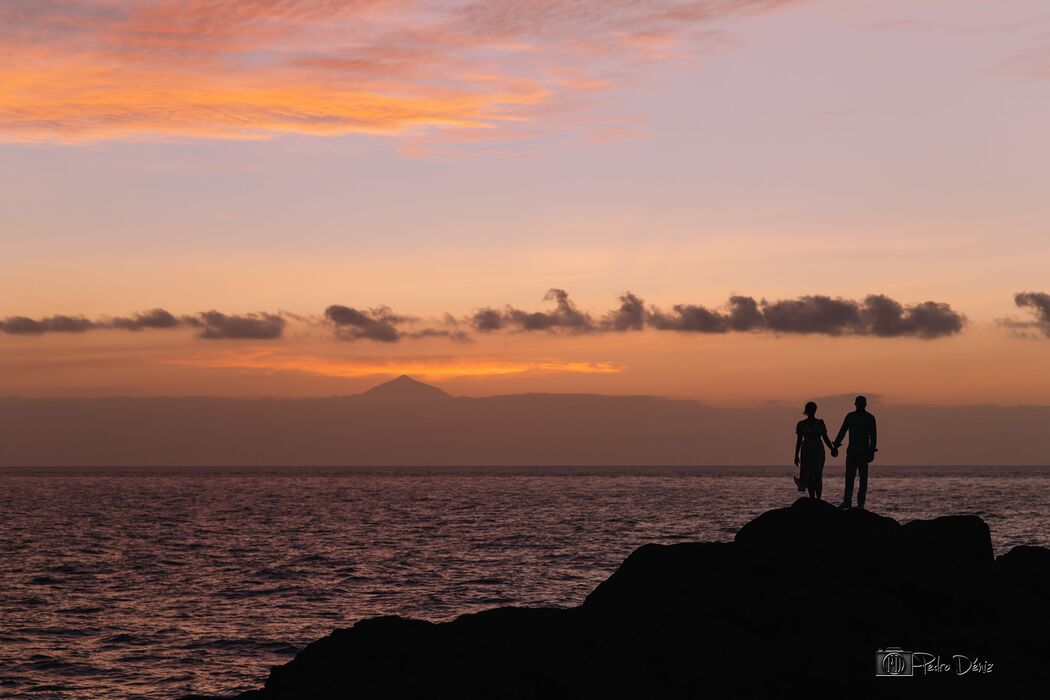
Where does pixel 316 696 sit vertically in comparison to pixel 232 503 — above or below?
above

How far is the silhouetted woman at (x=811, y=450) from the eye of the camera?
2469 centimetres

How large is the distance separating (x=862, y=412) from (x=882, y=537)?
6.72 metres

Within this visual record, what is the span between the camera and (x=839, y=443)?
2442 centimetres

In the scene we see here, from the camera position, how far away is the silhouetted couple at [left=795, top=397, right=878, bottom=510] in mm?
24625

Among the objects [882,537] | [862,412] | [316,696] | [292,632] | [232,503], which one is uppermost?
[862,412]

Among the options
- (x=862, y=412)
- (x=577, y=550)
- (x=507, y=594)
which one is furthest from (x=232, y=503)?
(x=862, y=412)

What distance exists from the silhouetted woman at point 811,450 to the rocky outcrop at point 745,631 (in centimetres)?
524

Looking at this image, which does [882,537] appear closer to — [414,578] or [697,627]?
[697,627]

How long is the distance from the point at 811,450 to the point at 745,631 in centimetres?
1030

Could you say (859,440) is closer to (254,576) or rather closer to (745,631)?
(745,631)

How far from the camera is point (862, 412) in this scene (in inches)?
973
